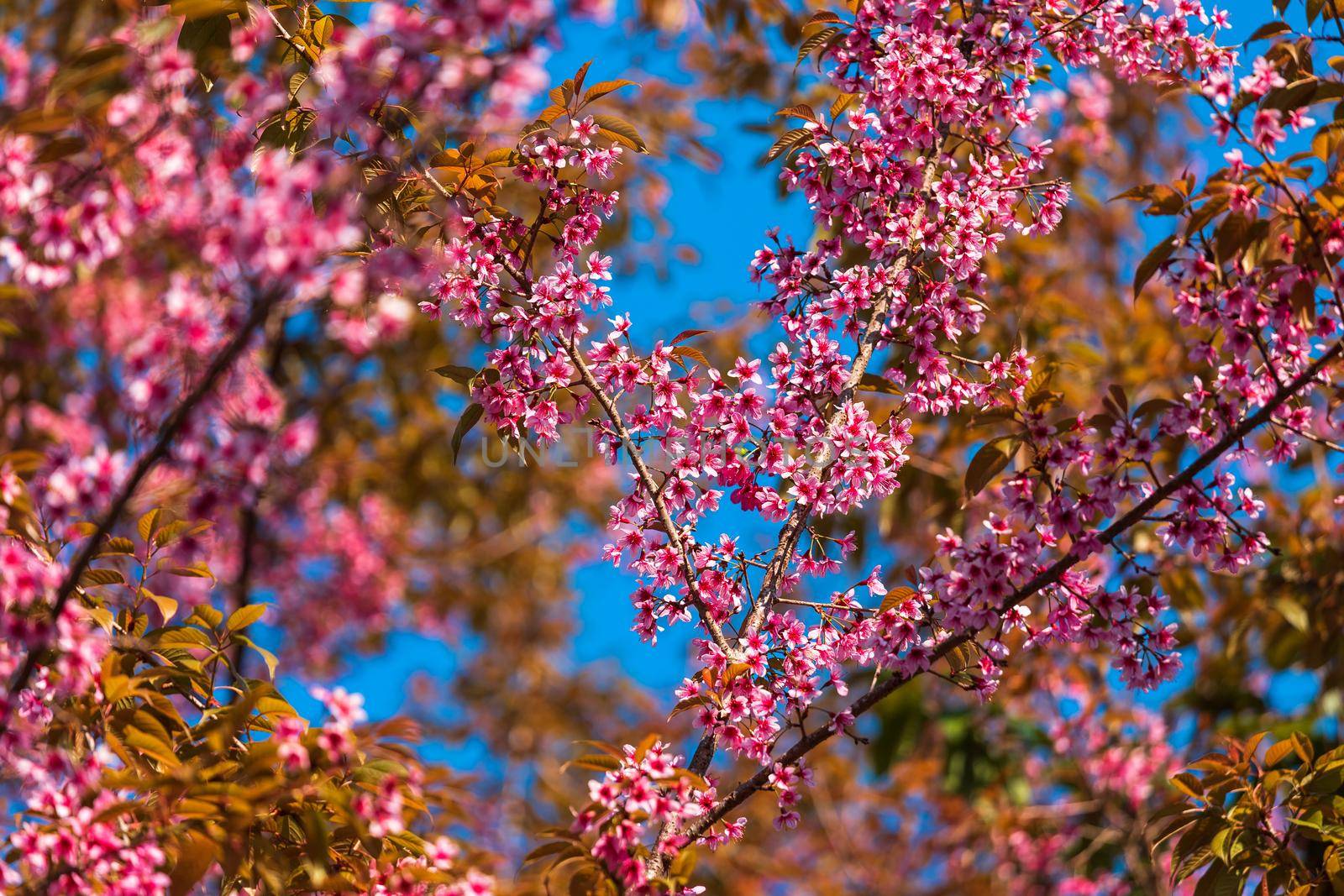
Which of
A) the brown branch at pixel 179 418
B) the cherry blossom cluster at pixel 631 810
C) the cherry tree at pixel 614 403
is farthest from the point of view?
the cherry blossom cluster at pixel 631 810

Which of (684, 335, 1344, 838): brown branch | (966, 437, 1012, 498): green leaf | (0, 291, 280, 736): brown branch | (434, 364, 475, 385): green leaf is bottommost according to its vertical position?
(684, 335, 1344, 838): brown branch

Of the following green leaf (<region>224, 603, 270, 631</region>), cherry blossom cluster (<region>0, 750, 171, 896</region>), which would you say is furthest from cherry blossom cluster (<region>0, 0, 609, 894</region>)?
green leaf (<region>224, 603, 270, 631</region>)

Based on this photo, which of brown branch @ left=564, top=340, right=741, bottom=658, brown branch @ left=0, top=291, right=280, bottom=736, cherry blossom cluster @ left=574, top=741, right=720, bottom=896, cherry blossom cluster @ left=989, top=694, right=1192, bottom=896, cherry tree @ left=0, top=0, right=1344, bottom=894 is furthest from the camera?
cherry blossom cluster @ left=989, top=694, right=1192, bottom=896

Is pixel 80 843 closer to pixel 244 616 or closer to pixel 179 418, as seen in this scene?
pixel 244 616

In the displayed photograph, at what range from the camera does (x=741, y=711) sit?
89.9 inches

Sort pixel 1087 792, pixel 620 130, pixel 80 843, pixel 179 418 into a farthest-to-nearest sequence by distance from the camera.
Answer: pixel 1087 792, pixel 620 130, pixel 80 843, pixel 179 418

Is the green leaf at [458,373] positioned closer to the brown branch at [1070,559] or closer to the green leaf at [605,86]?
the green leaf at [605,86]

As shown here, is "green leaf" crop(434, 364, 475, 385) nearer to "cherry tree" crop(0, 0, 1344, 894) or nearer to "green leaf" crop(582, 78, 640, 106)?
"cherry tree" crop(0, 0, 1344, 894)

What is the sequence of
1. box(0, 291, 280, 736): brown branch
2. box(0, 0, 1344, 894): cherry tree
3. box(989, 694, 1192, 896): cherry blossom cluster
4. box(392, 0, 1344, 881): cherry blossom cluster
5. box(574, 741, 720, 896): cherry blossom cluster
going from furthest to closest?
box(989, 694, 1192, 896): cherry blossom cluster
box(392, 0, 1344, 881): cherry blossom cluster
box(574, 741, 720, 896): cherry blossom cluster
box(0, 0, 1344, 894): cherry tree
box(0, 291, 280, 736): brown branch

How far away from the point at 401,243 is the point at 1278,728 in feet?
11.3

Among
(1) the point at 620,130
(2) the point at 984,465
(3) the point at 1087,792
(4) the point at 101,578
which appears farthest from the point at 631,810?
(3) the point at 1087,792

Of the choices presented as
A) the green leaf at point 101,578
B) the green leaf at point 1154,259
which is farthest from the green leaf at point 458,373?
the green leaf at point 1154,259

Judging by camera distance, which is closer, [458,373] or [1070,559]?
[1070,559]

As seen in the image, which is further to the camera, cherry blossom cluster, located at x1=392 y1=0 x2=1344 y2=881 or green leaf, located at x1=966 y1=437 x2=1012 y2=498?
green leaf, located at x1=966 y1=437 x2=1012 y2=498
